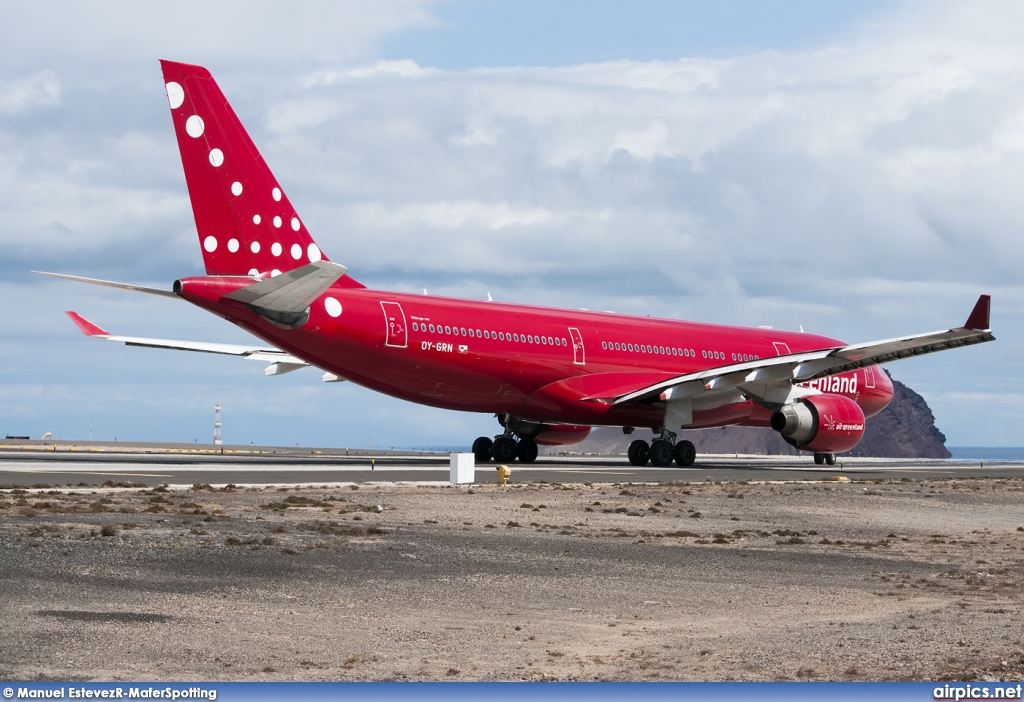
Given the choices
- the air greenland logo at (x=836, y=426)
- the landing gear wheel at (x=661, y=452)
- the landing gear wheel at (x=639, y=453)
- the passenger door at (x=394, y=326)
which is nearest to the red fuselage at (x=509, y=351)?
the passenger door at (x=394, y=326)

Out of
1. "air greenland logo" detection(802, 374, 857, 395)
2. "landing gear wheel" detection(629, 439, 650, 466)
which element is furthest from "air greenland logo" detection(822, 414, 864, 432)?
"landing gear wheel" detection(629, 439, 650, 466)

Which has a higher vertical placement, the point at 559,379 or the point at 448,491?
the point at 559,379

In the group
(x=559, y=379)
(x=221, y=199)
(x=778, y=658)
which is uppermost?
(x=221, y=199)

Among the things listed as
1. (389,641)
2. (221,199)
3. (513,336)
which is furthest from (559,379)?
(389,641)

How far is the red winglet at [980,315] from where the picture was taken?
1288 inches

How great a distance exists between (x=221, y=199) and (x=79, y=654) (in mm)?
22359

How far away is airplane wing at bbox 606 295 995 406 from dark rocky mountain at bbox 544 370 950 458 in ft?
277

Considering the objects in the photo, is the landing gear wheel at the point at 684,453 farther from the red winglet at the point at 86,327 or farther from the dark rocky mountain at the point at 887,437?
the dark rocky mountain at the point at 887,437

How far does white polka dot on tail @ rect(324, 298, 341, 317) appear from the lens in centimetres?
3112

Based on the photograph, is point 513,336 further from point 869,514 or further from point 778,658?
point 778,658

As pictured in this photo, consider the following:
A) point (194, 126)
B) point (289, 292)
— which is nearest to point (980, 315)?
point (289, 292)

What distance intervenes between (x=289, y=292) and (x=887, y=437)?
12710 cm

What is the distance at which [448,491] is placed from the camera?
2447 cm

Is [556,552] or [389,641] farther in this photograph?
[556,552]
